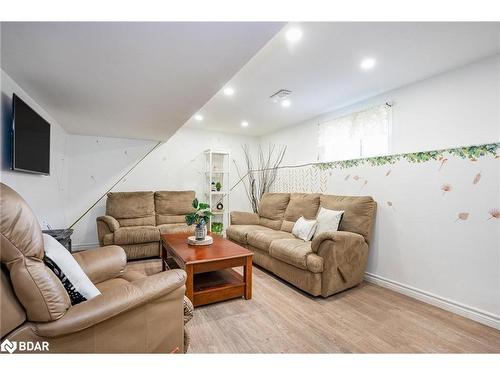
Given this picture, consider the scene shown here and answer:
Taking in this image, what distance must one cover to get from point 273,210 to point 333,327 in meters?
2.19

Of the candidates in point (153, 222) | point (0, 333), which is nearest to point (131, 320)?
point (0, 333)

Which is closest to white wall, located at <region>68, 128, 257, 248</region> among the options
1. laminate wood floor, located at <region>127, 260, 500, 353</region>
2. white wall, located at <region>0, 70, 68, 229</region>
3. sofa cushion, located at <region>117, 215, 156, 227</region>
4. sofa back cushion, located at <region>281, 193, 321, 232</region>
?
white wall, located at <region>0, 70, 68, 229</region>

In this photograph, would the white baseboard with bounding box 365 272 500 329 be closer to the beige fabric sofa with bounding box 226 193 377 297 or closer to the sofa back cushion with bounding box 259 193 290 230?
the beige fabric sofa with bounding box 226 193 377 297

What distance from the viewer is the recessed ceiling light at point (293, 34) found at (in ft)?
5.57

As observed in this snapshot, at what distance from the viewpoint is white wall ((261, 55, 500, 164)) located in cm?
200

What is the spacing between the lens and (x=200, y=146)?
485 cm

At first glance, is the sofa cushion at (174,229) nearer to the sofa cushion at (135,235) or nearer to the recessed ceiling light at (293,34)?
the sofa cushion at (135,235)

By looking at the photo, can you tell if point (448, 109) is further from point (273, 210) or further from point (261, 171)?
point (261, 171)

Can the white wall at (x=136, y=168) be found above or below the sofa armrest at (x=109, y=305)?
above

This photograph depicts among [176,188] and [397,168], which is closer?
[397,168]

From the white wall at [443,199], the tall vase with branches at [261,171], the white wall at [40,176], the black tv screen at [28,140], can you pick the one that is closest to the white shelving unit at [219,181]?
the tall vase with branches at [261,171]

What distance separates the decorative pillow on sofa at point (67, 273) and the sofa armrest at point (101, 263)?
17.6 inches
